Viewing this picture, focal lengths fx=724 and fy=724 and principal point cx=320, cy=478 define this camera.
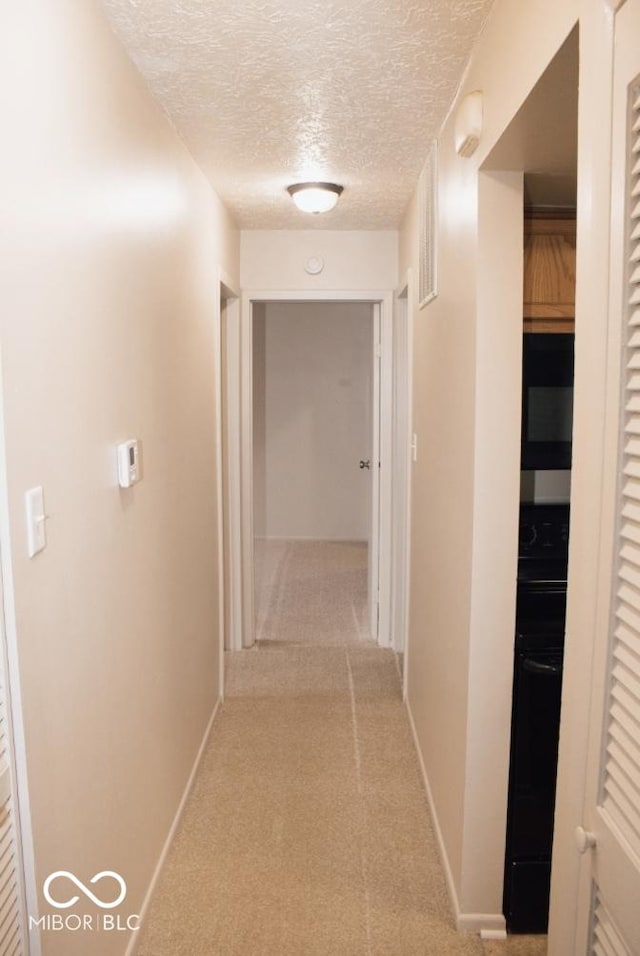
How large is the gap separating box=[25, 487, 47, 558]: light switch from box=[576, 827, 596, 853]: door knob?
982 mm

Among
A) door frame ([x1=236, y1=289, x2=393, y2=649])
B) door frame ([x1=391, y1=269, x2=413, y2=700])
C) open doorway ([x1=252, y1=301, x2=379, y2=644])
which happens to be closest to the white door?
door frame ([x1=391, y1=269, x2=413, y2=700])

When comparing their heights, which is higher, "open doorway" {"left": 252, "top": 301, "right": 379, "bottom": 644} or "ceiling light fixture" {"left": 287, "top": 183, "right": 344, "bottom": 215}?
"ceiling light fixture" {"left": 287, "top": 183, "right": 344, "bottom": 215}

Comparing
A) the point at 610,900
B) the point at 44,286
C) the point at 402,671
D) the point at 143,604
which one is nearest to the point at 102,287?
the point at 44,286

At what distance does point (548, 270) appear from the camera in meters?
2.13

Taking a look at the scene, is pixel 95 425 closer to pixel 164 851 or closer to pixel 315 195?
pixel 164 851

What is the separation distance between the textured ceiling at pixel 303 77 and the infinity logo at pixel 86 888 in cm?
180

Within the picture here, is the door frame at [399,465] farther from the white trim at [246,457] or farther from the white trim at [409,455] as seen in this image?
the white trim at [246,457]

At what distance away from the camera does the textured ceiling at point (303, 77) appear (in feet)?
5.39

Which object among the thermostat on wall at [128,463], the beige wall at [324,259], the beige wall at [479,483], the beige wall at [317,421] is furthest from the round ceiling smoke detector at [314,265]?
the beige wall at [317,421]

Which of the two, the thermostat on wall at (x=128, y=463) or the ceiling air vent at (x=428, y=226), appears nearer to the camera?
the thermostat on wall at (x=128, y=463)

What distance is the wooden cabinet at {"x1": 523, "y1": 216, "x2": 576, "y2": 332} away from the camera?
2127 millimetres

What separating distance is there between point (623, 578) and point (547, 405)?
54.0 inches

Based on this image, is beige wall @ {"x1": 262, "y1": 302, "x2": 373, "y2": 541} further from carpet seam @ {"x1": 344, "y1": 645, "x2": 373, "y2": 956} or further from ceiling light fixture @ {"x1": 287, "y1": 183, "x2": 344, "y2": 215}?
ceiling light fixture @ {"x1": 287, "y1": 183, "x2": 344, "y2": 215}

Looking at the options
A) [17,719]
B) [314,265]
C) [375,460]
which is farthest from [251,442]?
[17,719]
